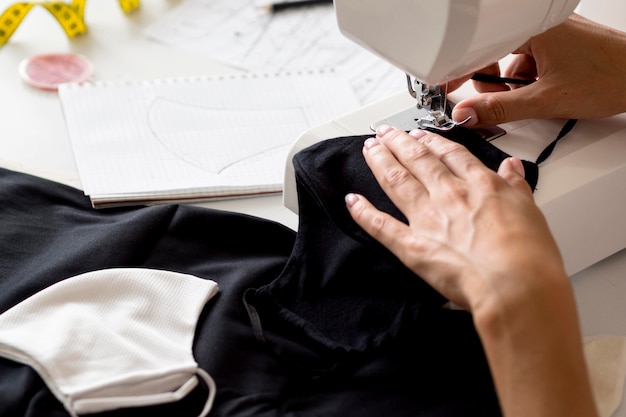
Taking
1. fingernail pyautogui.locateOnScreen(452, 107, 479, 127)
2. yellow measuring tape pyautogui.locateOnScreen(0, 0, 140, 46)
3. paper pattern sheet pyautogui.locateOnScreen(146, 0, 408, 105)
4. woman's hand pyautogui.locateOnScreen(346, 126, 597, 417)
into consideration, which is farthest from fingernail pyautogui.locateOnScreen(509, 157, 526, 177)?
yellow measuring tape pyautogui.locateOnScreen(0, 0, 140, 46)

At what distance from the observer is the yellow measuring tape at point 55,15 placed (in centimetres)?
→ 163

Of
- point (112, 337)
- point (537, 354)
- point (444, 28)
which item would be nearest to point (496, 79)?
point (444, 28)

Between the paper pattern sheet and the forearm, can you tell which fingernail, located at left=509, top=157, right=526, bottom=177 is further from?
A: the paper pattern sheet

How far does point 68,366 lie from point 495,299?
1.44ft

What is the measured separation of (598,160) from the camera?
3.68 feet

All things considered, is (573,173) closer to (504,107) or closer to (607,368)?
(504,107)

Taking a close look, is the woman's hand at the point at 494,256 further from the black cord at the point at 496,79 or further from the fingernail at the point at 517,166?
the black cord at the point at 496,79

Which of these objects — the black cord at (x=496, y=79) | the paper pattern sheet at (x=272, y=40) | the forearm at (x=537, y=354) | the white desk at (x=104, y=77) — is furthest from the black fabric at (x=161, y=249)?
the paper pattern sheet at (x=272, y=40)

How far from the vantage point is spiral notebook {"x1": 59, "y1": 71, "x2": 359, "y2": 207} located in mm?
1296

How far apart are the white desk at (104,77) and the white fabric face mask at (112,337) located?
286 millimetres

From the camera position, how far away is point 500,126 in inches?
45.6

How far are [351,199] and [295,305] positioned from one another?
140 millimetres

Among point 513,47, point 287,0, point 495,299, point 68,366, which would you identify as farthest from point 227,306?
point 287,0

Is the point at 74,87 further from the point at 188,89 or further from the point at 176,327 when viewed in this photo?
the point at 176,327
